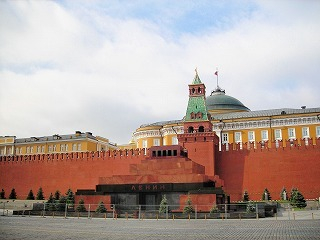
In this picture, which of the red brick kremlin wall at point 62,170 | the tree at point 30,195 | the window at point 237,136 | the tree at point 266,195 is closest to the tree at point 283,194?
the tree at point 266,195

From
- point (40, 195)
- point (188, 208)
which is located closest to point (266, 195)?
point (188, 208)

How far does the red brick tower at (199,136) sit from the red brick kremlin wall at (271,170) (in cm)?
139

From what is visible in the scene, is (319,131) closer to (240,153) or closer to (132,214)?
(240,153)

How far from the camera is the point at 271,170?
101ft

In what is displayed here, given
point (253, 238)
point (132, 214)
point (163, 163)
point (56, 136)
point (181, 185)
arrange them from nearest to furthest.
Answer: point (253, 238) < point (132, 214) < point (181, 185) < point (163, 163) < point (56, 136)

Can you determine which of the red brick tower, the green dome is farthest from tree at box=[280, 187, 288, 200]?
the green dome

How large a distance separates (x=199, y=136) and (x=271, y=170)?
6.35 m

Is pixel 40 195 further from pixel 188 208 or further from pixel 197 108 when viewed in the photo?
pixel 188 208

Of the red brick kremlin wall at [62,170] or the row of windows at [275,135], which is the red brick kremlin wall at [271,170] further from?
the row of windows at [275,135]

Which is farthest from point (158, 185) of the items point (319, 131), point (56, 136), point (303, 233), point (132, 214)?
point (56, 136)

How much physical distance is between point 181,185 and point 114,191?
472 centimetres

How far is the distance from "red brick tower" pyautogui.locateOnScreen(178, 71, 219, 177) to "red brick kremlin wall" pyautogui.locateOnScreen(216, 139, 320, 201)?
1386 millimetres

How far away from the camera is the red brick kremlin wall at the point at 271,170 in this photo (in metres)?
30.0

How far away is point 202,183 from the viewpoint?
24.8 meters
